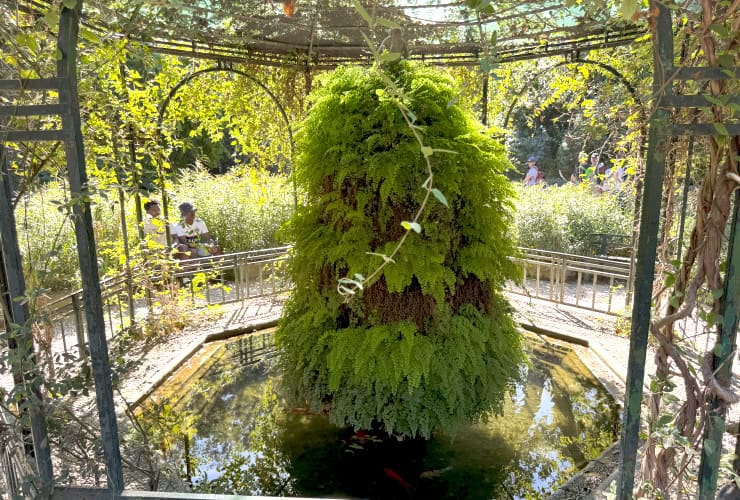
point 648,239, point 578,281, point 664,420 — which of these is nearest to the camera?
point 648,239

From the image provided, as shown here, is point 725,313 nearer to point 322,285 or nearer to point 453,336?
point 453,336

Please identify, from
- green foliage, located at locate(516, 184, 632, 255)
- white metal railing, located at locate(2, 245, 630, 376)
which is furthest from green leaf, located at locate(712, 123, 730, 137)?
green foliage, located at locate(516, 184, 632, 255)

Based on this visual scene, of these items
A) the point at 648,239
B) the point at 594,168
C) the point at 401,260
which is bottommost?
the point at 401,260

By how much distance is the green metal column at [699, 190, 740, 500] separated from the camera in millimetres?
1303

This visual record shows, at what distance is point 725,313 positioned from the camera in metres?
1.34

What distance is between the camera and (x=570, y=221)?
29.9 ft

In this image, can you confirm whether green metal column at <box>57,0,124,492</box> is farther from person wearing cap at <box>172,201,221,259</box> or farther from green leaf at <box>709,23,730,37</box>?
person wearing cap at <box>172,201,221,259</box>

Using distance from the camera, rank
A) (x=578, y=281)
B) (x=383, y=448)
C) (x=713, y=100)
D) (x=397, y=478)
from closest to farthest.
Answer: (x=713, y=100) < (x=397, y=478) < (x=383, y=448) < (x=578, y=281)

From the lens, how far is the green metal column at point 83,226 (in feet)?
4.36

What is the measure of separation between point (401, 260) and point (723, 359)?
191cm

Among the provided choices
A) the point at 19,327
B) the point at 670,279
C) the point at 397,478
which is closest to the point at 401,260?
the point at 397,478

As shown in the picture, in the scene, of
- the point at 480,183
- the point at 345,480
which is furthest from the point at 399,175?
the point at 345,480

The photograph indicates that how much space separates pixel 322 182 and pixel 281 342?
123 cm

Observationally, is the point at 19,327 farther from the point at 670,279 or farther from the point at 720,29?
the point at 720,29
